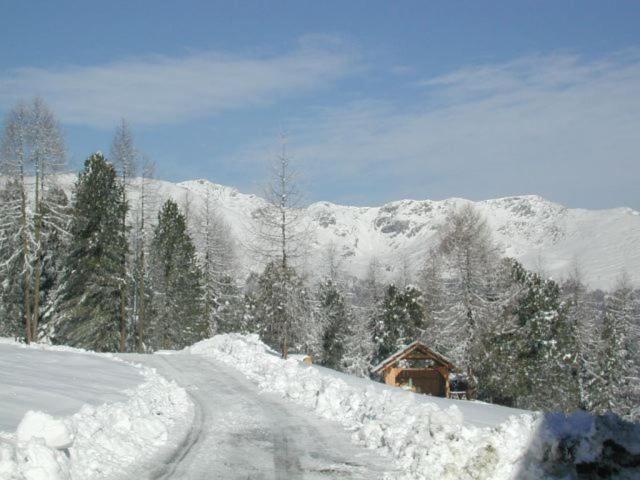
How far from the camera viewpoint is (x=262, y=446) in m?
11.2

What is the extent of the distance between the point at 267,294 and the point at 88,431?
35192 millimetres

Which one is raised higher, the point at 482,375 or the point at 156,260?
the point at 156,260

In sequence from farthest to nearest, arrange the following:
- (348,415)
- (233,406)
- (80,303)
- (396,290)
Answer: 1. (396,290)
2. (80,303)
3. (233,406)
4. (348,415)

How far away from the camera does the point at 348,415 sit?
14.1 m

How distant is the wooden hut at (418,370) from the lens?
40.0 m

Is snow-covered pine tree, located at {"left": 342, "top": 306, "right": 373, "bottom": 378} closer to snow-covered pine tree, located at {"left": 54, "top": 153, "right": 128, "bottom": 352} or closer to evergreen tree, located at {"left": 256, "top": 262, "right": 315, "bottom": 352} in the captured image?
snow-covered pine tree, located at {"left": 54, "top": 153, "right": 128, "bottom": 352}

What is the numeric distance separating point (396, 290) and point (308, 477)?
145ft

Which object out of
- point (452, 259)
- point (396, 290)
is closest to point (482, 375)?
point (452, 259)

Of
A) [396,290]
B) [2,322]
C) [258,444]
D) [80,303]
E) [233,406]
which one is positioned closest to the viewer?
[258,444]

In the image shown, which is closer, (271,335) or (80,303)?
(80,303)

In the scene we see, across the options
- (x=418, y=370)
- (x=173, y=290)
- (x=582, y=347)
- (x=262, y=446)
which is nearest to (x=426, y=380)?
(x=418, y=370)

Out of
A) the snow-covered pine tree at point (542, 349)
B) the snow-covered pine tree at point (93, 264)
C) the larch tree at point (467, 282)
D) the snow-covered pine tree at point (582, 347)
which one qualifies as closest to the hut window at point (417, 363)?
the larch tree at point (467, 282)

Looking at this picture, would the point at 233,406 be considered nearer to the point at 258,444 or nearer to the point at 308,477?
the point at 258,444

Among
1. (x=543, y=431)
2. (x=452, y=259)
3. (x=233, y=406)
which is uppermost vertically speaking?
(x=452, y=259)
